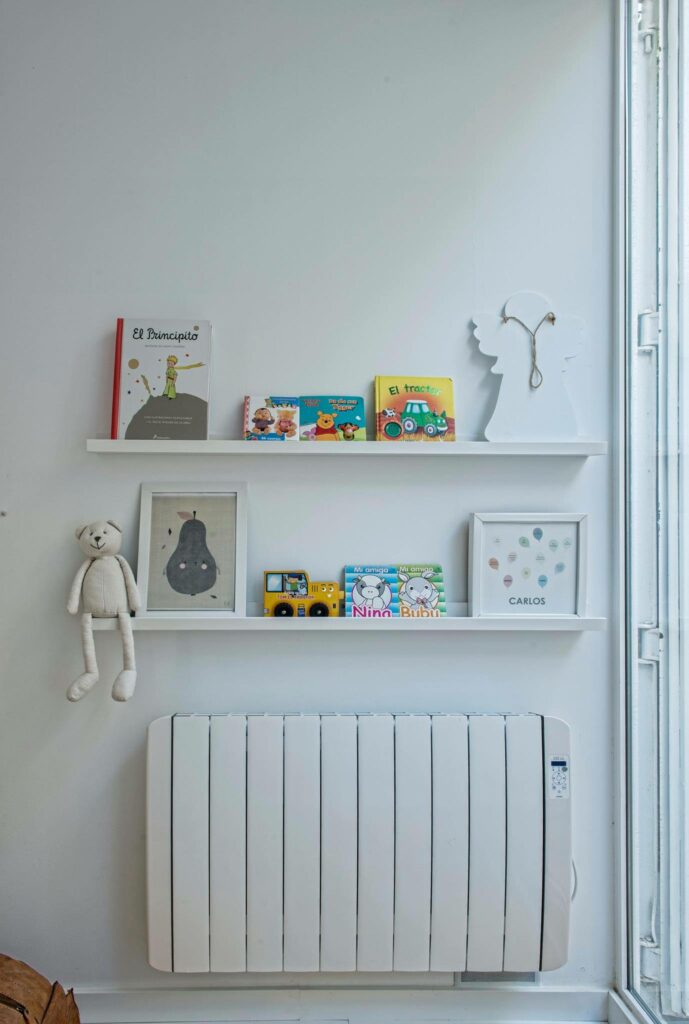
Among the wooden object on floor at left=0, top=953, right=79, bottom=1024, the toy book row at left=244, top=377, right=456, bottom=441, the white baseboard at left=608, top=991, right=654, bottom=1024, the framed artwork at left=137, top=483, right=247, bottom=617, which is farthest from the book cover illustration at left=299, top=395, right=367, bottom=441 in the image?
the white baseboard at left=608, top=991, right=654, bottom=1024

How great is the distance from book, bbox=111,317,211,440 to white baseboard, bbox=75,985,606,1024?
3.97ft

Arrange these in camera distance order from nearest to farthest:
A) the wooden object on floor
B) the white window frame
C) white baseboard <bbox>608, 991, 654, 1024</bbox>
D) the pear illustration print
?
the wooden object on floor → the white window frame → white baseboard <bbox>608, 991, 654, 1024</bbox> → the pear illustration print

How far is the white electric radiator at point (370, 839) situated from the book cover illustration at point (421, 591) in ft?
0.77

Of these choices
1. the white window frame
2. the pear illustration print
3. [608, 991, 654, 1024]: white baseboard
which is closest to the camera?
the white window frame

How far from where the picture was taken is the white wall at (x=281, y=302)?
1.87m

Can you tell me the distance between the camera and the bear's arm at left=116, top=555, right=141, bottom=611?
70.4 inches

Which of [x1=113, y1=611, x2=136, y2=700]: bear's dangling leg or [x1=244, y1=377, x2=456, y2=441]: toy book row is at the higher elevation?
[x1=244, y1=377, x2=456, y2=441]: toy book row

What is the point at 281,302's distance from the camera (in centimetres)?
191

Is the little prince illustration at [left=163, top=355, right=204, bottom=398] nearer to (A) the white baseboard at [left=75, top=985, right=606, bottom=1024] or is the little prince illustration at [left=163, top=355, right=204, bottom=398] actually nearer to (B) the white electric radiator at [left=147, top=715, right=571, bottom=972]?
(B) the white electric radiator at [left=147, top=715, right=571, bottom=972]

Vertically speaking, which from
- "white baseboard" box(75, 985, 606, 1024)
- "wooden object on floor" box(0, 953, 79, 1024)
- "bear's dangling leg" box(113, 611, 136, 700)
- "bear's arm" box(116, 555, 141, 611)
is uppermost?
"bear's arm" box(116, 555, 141, 611)

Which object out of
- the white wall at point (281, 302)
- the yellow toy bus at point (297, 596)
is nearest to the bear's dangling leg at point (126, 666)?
the white wall at point (281, 302)

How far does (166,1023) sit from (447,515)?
1255 mm

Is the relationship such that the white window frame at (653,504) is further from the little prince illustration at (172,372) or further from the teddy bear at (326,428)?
the little prince illustration at (172,372)

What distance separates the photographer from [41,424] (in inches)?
74.3
